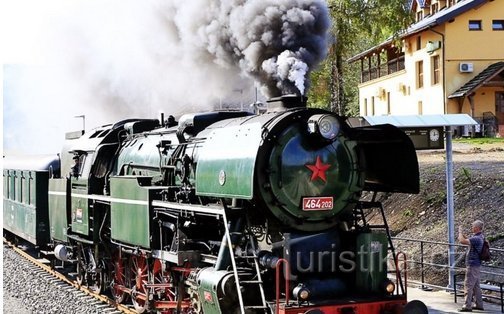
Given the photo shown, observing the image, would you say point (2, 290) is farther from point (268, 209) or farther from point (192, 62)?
A: point (268, 209)

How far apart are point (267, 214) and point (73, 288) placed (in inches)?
279

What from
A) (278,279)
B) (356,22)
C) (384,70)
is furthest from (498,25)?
(278,279)

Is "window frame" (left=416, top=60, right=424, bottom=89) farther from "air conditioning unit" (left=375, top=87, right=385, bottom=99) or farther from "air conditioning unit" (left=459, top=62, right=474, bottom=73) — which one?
"air conditioning unit" (left=375, top=87, right=385, bottom=99)

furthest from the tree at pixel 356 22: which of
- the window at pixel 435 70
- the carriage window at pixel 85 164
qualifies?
the window at pixel 435 70

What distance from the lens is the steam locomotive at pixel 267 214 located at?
24.0 ft

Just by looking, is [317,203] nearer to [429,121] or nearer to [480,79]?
[429,121]

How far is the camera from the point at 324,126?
741 cm

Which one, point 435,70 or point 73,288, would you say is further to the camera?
point 435,70

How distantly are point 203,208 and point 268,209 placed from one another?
3.00ft

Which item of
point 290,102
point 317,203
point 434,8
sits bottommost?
point 317,203

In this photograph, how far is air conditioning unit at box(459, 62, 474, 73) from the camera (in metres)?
31.2

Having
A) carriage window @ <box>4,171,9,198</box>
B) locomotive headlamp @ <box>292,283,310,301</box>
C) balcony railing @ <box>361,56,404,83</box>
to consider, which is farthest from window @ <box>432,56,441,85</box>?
locomotive headlamp @ <box>292,283,310,301</box>

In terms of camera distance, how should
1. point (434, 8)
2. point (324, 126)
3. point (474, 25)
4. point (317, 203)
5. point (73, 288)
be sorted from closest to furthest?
A: point (324, 126) < point (317, 203) < point (73, 288) < point (474, 25) < point (434, 8)

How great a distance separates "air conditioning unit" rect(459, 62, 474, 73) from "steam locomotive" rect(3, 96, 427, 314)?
23944 mm
